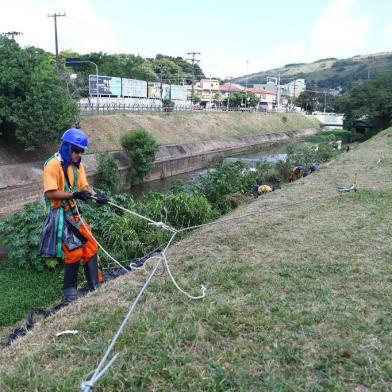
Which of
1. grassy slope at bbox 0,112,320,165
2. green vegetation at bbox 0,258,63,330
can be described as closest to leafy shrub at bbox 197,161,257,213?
green vegetation at bbox 0,258,63,330

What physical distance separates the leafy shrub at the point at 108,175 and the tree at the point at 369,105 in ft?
119

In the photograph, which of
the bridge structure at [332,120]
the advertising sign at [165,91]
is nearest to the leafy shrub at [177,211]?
the advertising sign at [165,91]

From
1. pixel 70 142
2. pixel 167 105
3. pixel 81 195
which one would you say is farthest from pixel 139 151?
pixel 167 105

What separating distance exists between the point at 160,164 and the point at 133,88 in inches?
969

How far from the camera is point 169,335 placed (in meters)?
3.75

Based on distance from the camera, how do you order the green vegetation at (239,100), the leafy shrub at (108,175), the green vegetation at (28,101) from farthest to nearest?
the green vegetation at (239,100)
the leafy shrub at (108,175)
the green vegetation at (28,101)

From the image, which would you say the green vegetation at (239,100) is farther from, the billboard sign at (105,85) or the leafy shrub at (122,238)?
the leafy shrub at (122,238)

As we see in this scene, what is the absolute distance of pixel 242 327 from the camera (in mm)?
3945

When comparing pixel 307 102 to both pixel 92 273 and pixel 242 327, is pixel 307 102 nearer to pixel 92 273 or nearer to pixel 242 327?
pixel 92 273

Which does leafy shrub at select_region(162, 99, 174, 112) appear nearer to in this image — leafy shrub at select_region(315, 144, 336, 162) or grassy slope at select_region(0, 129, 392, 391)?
leafy shrub at select_region(315, 144, 336, 162)

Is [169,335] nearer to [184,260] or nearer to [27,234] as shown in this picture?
[184,260]

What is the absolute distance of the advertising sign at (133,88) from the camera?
50.7m

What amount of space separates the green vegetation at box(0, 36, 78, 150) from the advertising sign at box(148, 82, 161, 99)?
3357cm

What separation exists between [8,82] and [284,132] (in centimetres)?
4654
